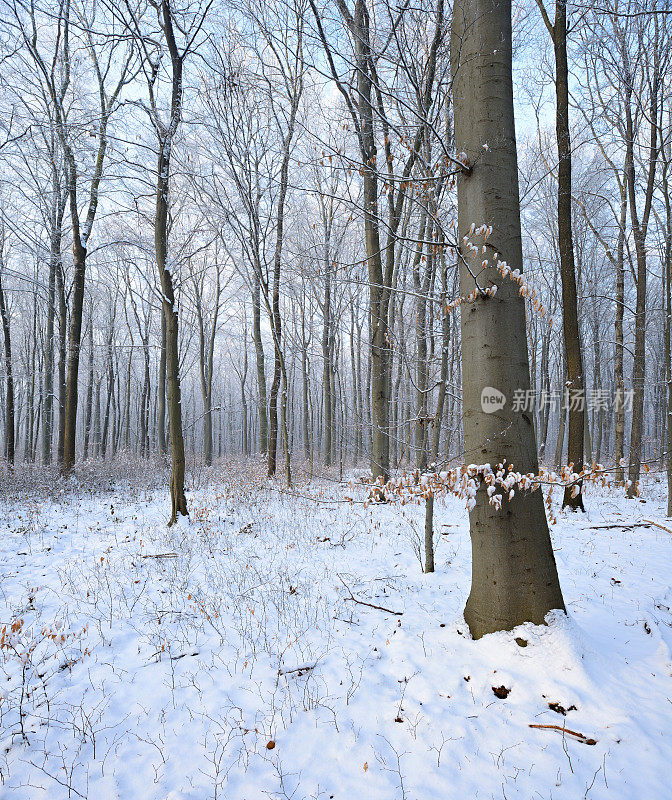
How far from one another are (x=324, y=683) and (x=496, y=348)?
261cm

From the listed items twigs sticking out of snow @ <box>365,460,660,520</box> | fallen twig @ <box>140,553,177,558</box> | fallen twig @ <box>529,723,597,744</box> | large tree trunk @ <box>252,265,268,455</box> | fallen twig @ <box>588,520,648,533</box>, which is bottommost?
fallen twig @ <box>140,553,177,558</box>

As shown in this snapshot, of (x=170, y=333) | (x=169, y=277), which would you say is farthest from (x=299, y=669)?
(x=169, y=277)

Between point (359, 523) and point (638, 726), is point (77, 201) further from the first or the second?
point (638, 726)

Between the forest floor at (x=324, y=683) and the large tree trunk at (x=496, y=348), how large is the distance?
305mm

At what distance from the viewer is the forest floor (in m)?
1.93

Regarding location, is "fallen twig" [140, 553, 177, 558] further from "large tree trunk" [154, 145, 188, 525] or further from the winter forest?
"large tree trunk" [154, 145, 188, 525]

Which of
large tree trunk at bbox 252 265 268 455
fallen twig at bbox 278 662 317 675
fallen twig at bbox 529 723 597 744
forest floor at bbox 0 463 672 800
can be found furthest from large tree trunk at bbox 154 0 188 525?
fallen twig at bbox 529 723 597 744

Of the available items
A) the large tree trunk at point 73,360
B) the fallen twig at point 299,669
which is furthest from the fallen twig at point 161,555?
the large tree trunk at point 73,360

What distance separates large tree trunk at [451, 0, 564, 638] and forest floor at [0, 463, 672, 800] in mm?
305

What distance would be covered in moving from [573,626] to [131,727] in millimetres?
2940

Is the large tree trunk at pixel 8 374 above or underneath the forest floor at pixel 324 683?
above

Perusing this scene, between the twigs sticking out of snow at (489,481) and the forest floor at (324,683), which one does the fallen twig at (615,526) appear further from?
the twigs sticking out of snow at (489,481)

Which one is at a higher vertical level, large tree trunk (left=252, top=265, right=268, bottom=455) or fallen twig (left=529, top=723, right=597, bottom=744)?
large tree trunk (left=252, top=265, right=268, bottom=455)

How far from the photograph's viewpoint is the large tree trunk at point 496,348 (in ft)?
8.52
